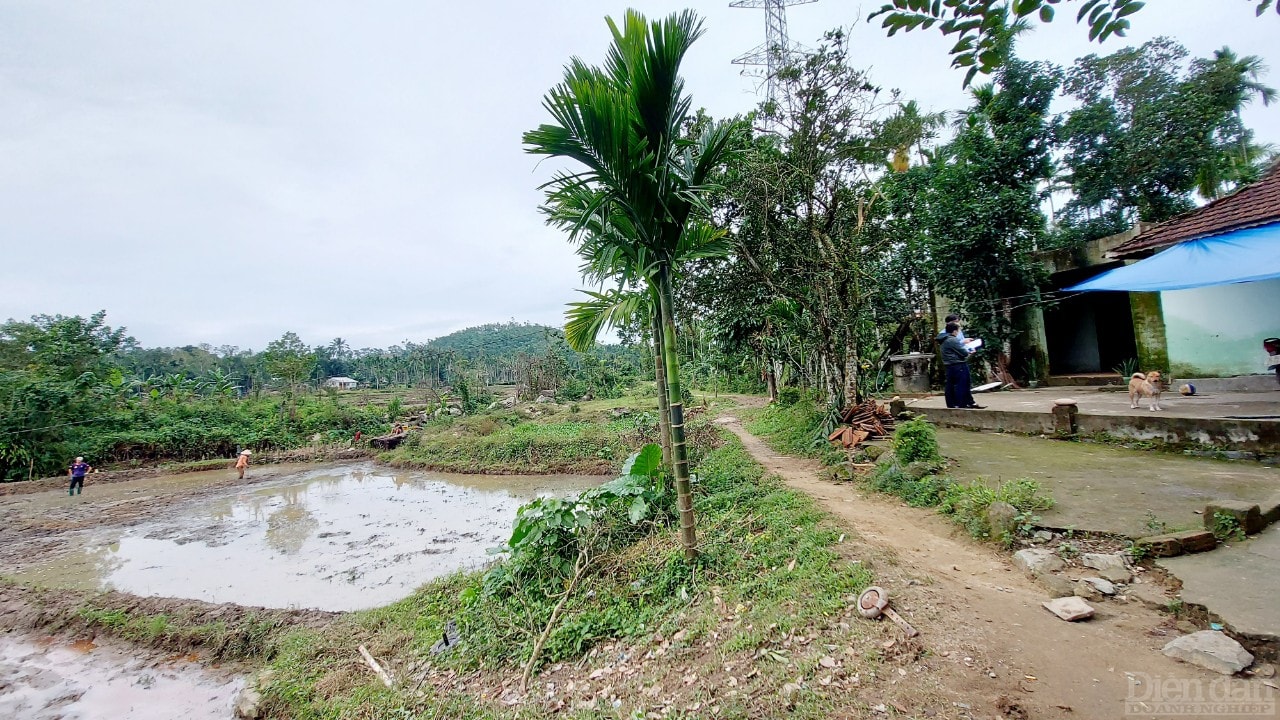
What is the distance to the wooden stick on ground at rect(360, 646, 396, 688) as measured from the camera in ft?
14.0

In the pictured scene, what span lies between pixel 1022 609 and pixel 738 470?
4642 millimetres

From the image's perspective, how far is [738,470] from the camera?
24.5ft

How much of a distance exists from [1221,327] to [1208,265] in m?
2.98

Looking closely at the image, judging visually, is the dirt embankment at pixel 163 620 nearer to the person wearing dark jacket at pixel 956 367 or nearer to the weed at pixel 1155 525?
the weed at pixel 1155 525

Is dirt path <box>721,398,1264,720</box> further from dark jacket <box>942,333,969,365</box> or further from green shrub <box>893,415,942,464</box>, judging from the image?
dark jacket <box>942,333,969,365</box>

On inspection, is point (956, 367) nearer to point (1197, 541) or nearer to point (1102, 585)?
point (1197, 541)

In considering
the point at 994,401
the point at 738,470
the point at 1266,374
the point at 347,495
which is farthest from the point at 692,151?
the point at 347,495

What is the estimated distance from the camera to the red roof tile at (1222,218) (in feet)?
20.6

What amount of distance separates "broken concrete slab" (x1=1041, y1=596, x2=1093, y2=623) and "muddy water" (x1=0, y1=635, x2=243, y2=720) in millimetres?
6711

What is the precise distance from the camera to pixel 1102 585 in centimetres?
296

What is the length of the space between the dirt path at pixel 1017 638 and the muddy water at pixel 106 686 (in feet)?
20.0

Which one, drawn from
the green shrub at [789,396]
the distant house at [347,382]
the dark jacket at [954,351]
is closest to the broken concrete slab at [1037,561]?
the dark jacket at [954,351]

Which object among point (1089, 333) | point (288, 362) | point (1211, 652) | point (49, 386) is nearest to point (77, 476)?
point (49, 386)

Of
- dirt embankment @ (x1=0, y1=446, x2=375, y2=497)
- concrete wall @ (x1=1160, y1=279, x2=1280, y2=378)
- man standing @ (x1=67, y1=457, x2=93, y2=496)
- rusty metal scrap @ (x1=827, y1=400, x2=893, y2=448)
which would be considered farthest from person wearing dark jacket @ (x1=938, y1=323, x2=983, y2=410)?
man standing @ (x1=67, y1=457, x2=93, y2=496)
